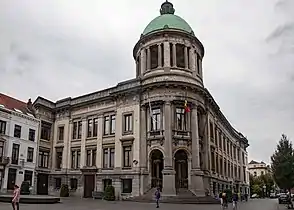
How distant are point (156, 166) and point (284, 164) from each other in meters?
14.4

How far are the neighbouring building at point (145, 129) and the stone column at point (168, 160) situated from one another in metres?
0.03

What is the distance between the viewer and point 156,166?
40.0 meters

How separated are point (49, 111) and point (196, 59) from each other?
23002 mm

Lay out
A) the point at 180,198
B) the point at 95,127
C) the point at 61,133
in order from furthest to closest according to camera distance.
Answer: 1. the point at 61,133
2. the point at 95,127
3. the point at 180,198

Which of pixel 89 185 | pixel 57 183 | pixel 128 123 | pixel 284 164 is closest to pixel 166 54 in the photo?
pixel 128 123

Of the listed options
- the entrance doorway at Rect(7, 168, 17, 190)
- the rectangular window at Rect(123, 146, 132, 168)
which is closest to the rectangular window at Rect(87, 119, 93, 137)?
the rectangular window at Rect(123, 146, 132, 168)

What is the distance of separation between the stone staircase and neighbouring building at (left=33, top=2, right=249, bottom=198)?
786mm

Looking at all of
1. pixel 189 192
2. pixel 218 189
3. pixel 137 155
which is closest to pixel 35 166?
pixel 137 155

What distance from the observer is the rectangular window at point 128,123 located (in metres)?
41.9

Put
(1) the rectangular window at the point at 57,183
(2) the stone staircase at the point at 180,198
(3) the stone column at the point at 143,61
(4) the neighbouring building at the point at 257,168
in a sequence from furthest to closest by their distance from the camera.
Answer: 1. (4) the neighbouring building at the point at 257,168
2. (1) the rectangular window at the point at 57,183
3. (3) the stone column at the point at 143,61
4. (2) the stone staircase at the point at 180,198

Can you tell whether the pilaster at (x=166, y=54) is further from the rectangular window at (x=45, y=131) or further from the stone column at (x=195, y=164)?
the rectangular window at (x=45, y=131)

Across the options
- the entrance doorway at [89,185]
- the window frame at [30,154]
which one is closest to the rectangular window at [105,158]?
the entrance doorway at [89,185]

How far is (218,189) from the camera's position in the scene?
161ft

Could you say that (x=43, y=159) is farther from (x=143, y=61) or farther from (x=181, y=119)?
(x=181, y=119)
